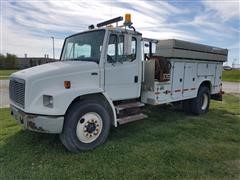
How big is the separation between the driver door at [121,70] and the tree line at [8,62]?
54780mm

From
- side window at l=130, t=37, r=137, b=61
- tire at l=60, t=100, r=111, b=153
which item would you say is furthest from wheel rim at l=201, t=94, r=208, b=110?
tire at l=60, t=100, r=111, b=153

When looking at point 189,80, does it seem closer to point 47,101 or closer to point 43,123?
point 47,101

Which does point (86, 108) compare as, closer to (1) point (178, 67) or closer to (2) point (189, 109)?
(1) point (178, 67)

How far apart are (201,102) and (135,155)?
447cm

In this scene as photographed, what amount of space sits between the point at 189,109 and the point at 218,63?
211 centimetres

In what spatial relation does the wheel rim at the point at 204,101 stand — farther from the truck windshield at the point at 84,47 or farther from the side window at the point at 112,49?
the truck windshield at the point at 84,47

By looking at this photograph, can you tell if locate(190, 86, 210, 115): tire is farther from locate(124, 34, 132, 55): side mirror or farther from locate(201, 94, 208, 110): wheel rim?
locate(124, 34, 132, 55): side mirror

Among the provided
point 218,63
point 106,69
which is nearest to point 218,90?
point 218,63

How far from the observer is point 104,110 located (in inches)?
187

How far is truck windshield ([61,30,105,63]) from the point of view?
4.93 m

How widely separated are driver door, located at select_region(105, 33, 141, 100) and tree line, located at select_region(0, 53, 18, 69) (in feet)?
180

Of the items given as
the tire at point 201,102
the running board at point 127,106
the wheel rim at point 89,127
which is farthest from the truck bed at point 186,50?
the wheel rim at point 89,127

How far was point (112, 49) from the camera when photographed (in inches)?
193

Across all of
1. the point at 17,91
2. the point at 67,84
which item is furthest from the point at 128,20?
the point at 17,91
